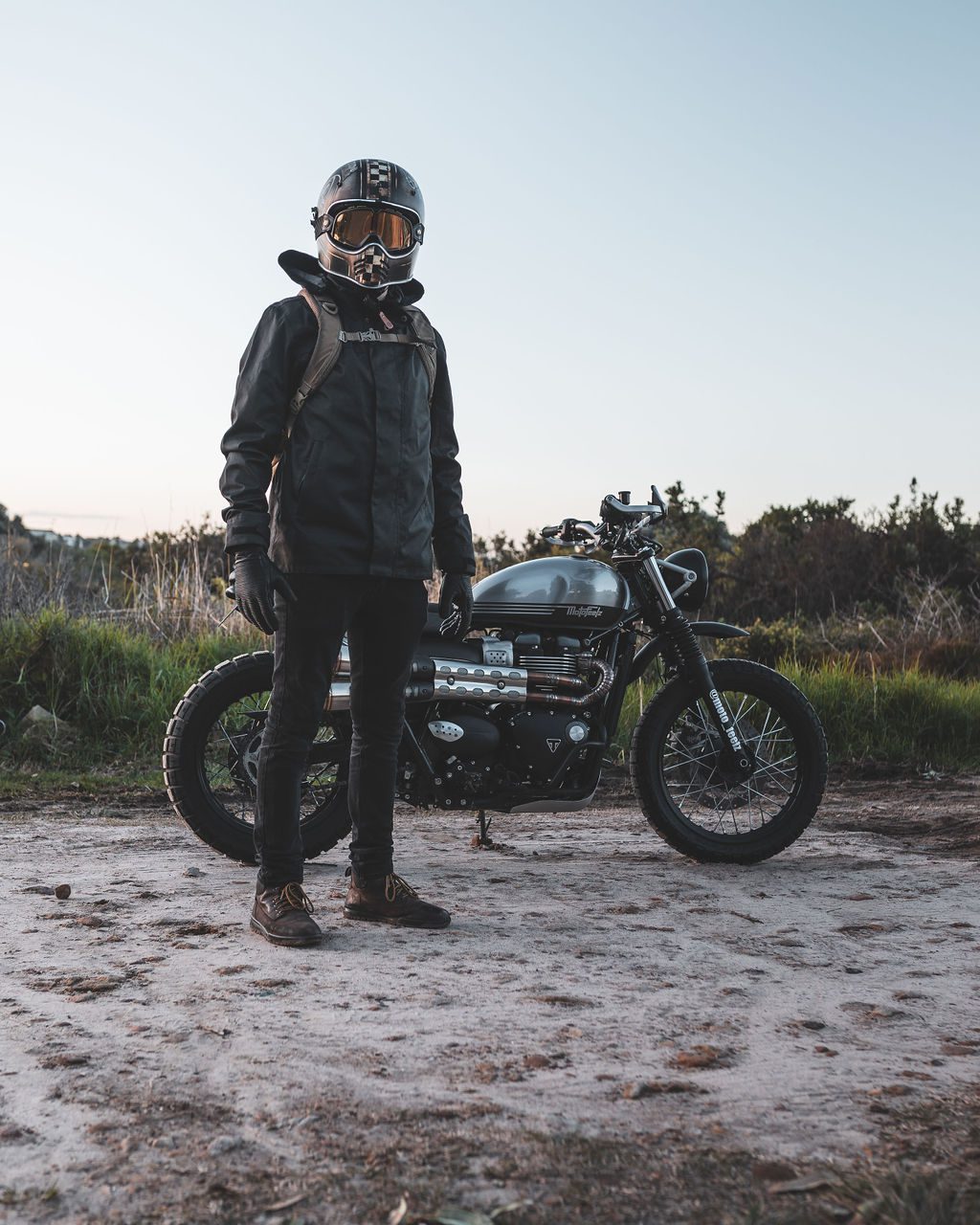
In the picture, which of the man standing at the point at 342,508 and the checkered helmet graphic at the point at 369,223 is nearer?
the man standing at the point at 342,508

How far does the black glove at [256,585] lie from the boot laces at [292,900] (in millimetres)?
784

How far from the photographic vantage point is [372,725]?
4.05 meters

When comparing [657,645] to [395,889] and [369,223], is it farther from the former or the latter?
[369,223]

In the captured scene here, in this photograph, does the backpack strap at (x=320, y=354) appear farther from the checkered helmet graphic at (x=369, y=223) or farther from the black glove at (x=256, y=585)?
the black glove at (x=256, y=585)

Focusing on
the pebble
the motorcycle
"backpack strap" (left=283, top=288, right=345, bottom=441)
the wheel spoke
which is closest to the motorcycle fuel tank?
the motorcycle

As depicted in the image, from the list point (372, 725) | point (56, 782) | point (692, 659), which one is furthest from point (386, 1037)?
point (56, 782)

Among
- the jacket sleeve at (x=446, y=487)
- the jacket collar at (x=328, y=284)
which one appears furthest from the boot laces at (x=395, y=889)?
the jacket collar at (x=328, y=284)

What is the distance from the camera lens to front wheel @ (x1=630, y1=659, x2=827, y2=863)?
200 inches

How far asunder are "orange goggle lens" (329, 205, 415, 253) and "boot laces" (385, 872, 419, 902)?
196 centimetres

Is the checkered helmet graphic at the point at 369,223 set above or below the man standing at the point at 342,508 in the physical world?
above

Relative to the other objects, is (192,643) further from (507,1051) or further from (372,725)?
(507,1051)

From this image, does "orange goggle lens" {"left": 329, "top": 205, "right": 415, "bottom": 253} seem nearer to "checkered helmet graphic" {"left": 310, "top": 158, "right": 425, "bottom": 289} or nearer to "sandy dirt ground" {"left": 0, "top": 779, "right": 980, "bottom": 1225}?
"checkered helmet graphic" {"left": 310, "top": 158, "right": 425, "bottom": 289}

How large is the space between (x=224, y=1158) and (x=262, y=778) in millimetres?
1713

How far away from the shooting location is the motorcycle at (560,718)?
4.78m
